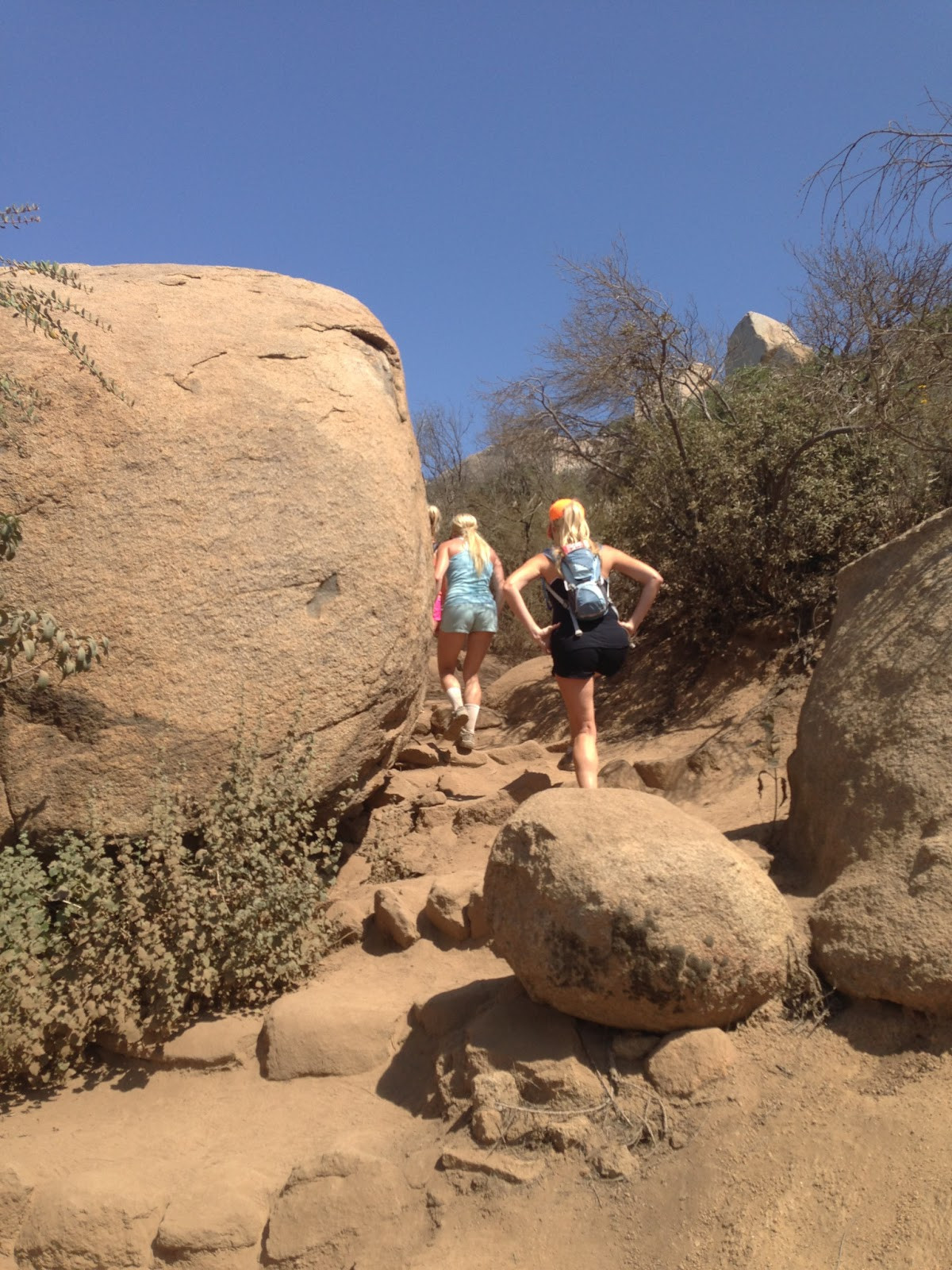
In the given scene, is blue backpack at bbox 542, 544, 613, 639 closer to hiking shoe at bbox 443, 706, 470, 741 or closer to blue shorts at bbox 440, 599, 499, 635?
blue shorts at bbox 440, 599, 499, 635

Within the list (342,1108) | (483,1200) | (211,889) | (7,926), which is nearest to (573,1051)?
(483,1200)

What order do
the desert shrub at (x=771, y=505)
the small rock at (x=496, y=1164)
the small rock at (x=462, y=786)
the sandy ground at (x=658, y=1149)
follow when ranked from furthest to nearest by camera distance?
the desert shrub at (x=771, y=505) → the small rock at (x=462, y=786) → the small rock at (x=496, y=1164) → the sandy ground at (x=658, y=1149)

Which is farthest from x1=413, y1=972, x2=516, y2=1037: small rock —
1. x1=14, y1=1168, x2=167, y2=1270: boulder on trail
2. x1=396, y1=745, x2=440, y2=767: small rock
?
x1=396, y1=745, x2=440, y2=767: small rock

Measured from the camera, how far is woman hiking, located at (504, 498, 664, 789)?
473 centimetres

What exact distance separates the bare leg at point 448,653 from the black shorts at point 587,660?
1329 millimetres

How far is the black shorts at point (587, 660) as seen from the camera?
15.6ft

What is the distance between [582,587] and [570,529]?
1.13ft

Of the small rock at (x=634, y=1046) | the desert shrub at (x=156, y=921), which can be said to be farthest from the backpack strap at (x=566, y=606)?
the small rock at (x=634, y=1046)

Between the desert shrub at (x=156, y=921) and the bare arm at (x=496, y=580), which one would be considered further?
the bare arm at (x=496, y=580)

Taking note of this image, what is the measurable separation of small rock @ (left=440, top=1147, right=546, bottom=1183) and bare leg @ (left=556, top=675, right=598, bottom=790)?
1.91m

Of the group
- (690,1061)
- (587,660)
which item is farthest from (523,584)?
(690,1061)

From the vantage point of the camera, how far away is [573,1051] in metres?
3.11

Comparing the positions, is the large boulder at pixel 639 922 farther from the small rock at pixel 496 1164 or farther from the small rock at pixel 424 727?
the small rock at pixel 424 727

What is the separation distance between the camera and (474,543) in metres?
6.18
